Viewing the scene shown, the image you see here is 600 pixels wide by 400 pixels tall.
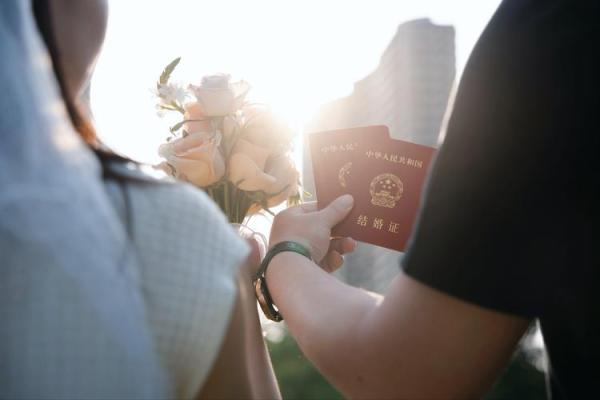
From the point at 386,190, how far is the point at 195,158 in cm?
59

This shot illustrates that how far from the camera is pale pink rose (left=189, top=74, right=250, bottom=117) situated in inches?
83.9

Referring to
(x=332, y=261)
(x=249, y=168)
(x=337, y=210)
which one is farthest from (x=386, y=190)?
(x=249, y=168)

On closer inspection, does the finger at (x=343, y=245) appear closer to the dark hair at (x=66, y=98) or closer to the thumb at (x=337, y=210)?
the thumb at (x=337, y=210)

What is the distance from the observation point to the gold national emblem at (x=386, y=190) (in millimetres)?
2105

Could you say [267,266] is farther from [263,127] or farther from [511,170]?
[511,170]

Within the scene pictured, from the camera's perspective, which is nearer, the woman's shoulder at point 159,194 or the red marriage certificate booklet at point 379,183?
the woman's shoulder at point 159,194

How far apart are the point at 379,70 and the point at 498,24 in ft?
179

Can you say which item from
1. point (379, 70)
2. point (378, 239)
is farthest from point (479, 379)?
point (379, 70)

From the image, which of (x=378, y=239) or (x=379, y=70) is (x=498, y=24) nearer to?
(x=378, y=239)

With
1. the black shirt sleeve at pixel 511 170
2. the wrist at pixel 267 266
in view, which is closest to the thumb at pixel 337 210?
the wrist at pixel 267 266

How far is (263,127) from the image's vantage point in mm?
2182

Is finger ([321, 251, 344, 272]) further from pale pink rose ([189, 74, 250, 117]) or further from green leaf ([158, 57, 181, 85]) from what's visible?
green leaf ([158, 57, 181, 85])

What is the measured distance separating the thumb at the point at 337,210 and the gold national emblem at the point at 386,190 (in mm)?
74

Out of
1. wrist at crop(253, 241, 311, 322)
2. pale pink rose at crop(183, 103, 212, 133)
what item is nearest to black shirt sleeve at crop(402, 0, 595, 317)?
wrist at crop(253, 241, 311, 322)
